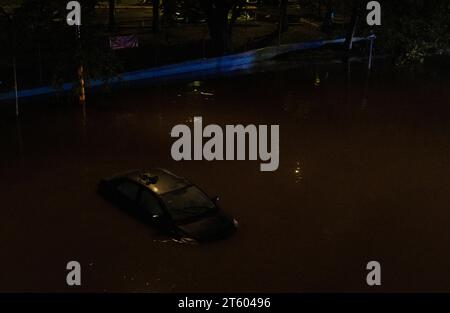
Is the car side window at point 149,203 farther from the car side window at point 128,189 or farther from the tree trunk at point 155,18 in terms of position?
the tree trunk at point 155,18

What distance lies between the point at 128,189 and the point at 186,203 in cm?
164

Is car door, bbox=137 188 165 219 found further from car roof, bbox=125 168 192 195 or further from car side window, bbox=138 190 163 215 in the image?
car roof, bbox=125 168 192 195

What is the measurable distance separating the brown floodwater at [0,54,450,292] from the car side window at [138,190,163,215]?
520 mm

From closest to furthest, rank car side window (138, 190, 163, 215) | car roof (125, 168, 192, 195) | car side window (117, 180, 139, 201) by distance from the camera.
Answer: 1. car side window (138, 190, 163, 215)
2. car roof (125, 168, 192, 195)
3. car side window (117, 180, 139, 201)

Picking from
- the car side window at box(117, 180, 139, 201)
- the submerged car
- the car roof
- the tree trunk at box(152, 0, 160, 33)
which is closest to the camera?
the submerged car

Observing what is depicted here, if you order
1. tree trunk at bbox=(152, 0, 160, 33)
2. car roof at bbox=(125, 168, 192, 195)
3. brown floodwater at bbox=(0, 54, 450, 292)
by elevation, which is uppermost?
tree trunk at bbox=(152, 0, 160, 33)

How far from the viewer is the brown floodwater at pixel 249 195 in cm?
1179

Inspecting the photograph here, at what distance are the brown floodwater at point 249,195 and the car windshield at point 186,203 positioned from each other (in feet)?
2.22

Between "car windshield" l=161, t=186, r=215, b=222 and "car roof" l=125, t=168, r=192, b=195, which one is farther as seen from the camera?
"car roof" l=125, t=168, r=192, b=195

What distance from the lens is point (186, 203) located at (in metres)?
13.1

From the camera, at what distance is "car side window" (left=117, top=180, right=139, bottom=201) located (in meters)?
13.7

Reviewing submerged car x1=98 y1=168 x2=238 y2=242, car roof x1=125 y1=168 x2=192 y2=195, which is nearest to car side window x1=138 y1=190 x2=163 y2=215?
submerged car x1=98 y1=168 x2=238 y2=242

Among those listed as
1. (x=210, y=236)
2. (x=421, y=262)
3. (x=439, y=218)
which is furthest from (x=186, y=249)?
(x=439, y=218)
